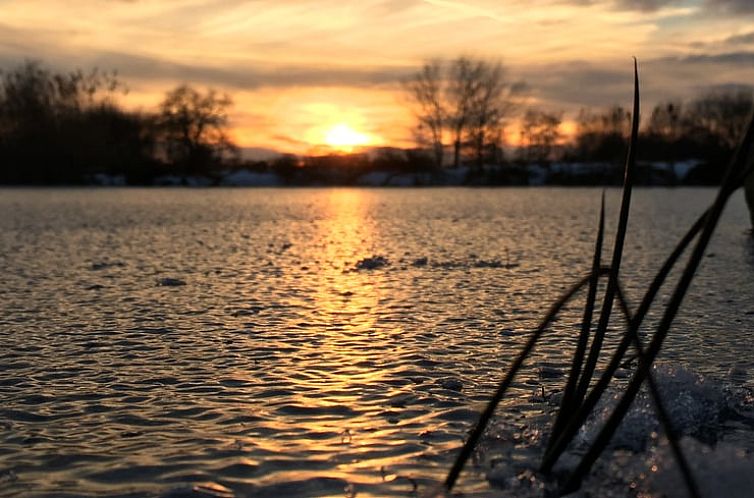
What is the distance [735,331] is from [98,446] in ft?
18.7

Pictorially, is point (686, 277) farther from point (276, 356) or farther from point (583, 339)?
point (276, 356)

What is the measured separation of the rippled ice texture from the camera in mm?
3869

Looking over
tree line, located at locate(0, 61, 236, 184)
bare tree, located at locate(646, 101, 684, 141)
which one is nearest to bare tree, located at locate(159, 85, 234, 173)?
tree line, located at locate(0, 61, 236, 184)

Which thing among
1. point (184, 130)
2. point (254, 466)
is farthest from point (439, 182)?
point (254, 466)

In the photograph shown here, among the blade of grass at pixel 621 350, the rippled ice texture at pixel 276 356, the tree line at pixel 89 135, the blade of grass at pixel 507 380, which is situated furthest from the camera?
the tree line at pixel 89 135

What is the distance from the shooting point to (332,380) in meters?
5.42

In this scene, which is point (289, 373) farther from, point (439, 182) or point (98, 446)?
point (439, 182)

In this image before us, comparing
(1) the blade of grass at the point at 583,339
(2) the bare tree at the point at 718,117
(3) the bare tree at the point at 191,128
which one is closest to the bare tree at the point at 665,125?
(2) the bare tree at the point at 718,117

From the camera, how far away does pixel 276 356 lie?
243 inches

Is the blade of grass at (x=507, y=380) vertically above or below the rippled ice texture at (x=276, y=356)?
above

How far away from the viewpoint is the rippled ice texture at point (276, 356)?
3.87 meters

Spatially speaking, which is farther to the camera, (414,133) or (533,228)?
(414,133)

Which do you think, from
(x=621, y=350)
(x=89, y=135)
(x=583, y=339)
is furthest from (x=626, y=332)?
(x=89, y=135)

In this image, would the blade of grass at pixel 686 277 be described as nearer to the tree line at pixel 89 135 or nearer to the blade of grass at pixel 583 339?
the blade of grass at pixel 583 339
